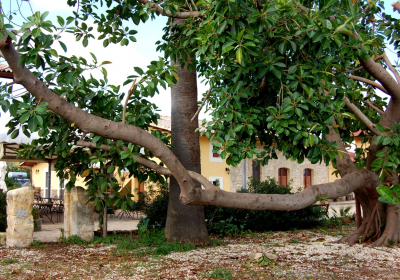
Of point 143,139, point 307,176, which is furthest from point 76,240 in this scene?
point 307,176

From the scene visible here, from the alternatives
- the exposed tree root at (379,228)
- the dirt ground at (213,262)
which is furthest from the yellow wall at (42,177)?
the exposed tree root at (379,228)

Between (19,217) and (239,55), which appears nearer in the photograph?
(239,55)

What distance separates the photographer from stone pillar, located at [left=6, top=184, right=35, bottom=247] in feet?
23.6

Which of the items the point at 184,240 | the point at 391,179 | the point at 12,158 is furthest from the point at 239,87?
the point at 12,158

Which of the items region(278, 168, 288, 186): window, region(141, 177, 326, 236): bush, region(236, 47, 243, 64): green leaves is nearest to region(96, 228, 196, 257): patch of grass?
region(141, 177, 326, 236): bush

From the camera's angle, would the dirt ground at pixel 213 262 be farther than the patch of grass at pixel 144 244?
No

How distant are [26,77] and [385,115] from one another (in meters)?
6.10

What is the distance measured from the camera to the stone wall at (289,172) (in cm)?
2114

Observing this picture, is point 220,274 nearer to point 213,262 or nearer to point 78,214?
point 213,262

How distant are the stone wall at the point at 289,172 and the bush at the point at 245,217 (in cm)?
1012

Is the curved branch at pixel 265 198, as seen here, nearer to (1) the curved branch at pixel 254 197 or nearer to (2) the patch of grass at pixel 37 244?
(1) the curved branch at pixel 254 197

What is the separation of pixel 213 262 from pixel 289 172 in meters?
17.8

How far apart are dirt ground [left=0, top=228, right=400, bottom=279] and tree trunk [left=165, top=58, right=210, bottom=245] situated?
0.45m

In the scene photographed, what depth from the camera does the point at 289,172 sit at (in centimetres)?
2298
